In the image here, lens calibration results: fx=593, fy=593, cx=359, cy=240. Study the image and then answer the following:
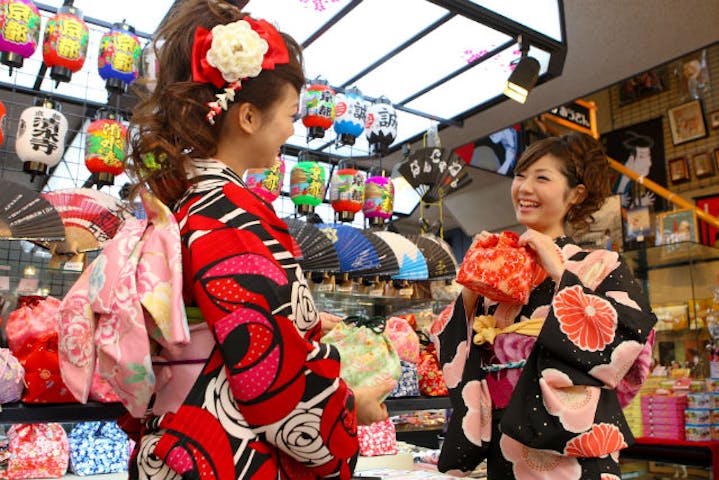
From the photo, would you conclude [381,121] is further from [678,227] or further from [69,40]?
[678,227]

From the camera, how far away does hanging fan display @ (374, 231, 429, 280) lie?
383 centimetres

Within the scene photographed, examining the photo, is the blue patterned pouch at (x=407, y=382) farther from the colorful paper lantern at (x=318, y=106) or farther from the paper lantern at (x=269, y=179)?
the colorful paper lantern at (x=318, y=106)

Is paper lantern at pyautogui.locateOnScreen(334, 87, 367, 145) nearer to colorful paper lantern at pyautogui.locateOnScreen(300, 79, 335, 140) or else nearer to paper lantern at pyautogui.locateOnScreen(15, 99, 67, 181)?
colorful paper lantern at pyautogui.locateOnScreen(300, 79, 335, 140)

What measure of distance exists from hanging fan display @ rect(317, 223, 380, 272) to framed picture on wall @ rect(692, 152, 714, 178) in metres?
6.92

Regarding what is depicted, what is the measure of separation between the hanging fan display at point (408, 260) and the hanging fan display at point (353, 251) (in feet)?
0.74

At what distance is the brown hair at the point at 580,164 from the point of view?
2203 millimetres

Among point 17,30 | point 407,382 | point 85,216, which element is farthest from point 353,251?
point 17,30

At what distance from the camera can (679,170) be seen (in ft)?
28.8

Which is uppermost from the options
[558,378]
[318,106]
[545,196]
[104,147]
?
[318,106]

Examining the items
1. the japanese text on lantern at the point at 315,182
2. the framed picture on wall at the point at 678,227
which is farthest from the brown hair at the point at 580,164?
the framed picture on wall at the point at 678,227

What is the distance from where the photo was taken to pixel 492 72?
496 cm

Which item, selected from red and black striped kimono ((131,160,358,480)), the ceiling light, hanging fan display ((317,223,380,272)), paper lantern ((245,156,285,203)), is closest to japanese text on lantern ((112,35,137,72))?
paper lantern ((245,156,285,203))

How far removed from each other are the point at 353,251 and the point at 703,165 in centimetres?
706

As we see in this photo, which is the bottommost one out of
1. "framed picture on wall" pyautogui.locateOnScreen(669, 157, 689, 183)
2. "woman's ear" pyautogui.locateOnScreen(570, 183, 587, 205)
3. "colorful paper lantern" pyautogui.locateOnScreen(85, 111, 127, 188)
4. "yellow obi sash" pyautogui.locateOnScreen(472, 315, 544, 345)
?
"yellow obi sash" pyautogui.locateOnScreen(472, 315, 544, 345)
